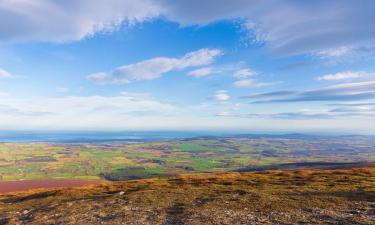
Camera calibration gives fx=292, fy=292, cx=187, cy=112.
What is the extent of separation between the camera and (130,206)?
3584 cm

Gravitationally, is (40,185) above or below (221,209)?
below

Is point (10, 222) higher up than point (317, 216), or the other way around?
point (317, 216)

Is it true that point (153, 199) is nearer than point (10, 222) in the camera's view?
No

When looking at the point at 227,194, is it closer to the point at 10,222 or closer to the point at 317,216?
the point at 317,216

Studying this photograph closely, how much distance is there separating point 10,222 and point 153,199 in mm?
16560

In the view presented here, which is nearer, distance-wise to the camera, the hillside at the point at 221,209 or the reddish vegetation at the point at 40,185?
the hillside at the point at 221,209

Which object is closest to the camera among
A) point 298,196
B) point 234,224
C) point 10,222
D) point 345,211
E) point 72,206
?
point 234,224

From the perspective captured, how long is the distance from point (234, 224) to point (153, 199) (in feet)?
53.6

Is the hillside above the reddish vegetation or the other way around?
above

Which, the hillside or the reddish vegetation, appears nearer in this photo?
the hillside

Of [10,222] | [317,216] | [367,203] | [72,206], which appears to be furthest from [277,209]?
[10,222]

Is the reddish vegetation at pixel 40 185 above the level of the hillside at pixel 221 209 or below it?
below

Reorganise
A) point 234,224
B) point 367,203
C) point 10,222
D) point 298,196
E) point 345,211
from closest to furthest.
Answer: point 234,224
point 345,211
point 367,203
point 10,222
point 298,196

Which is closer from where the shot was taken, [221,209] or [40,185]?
[221,209]
